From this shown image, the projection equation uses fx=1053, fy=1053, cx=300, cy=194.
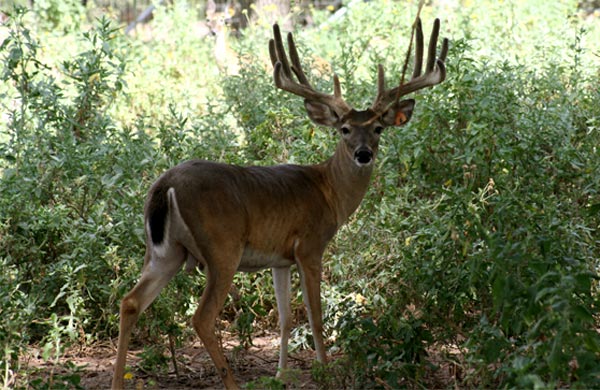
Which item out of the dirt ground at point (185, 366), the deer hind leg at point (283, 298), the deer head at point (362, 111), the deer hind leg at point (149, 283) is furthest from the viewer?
the deer head at point (362, 111)

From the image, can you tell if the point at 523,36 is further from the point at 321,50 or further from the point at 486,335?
the point at 486,335

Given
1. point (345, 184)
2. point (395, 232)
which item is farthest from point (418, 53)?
point (395, 232)

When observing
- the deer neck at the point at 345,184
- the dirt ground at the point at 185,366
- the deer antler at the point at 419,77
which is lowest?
the dirt ground at the point at 185,366

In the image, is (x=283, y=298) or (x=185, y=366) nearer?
(x=185, y=366)

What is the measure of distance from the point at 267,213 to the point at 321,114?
100cm

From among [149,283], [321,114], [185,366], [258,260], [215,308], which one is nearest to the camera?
[215,308]

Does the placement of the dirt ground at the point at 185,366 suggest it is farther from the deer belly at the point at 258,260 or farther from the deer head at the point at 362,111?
the deer head at the point at 362,111

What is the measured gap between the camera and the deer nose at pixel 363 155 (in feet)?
20.4

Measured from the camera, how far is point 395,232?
6293mm

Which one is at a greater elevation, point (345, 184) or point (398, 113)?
point (398, 113)

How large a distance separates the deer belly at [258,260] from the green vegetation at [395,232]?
34 centimetres

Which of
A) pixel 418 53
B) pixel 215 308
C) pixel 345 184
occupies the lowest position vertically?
pixel 215 308

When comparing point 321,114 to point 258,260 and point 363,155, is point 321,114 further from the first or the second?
point 258,260

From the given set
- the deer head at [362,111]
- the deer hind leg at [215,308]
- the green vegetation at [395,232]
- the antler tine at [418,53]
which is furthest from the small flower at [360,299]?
the antler tine at [418,53]
